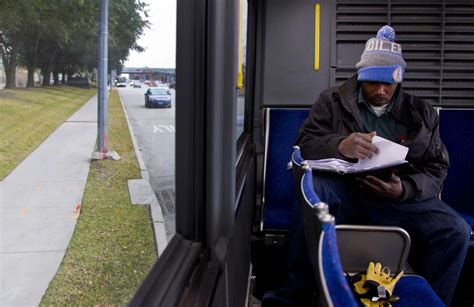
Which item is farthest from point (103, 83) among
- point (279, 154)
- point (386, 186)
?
point (279, 154)

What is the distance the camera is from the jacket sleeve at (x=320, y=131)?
2.31 meters

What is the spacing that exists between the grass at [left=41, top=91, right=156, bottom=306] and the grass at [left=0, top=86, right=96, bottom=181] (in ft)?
0.36

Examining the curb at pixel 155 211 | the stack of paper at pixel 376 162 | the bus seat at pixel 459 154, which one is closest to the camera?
the curb at pixel 155 211

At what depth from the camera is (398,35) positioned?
3404 mm

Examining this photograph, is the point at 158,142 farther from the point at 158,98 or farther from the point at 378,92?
the point at 378,92

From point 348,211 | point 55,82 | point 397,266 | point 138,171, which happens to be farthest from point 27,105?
point 348,211

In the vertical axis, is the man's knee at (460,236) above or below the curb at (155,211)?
below

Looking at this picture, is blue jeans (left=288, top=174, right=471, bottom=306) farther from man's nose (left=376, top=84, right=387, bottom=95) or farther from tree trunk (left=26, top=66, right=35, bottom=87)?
tree trunk (left=26, top=66, right=35, bottom=87)

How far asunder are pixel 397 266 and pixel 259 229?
1.14m

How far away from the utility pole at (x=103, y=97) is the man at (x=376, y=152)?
145 centimetres

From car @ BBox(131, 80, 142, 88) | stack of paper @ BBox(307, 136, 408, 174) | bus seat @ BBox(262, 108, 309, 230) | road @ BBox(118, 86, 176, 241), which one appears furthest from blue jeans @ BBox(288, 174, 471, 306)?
car @ BBox(131, 80, 142, 88)

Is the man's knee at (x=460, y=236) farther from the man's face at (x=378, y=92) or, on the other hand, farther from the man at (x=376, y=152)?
the man's face at (x=378, y=92)

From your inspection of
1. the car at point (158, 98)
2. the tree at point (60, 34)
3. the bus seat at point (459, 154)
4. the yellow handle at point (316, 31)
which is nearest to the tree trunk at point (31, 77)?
the tree at point (60, 34)

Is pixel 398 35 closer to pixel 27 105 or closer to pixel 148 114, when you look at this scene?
pixel 148 114
